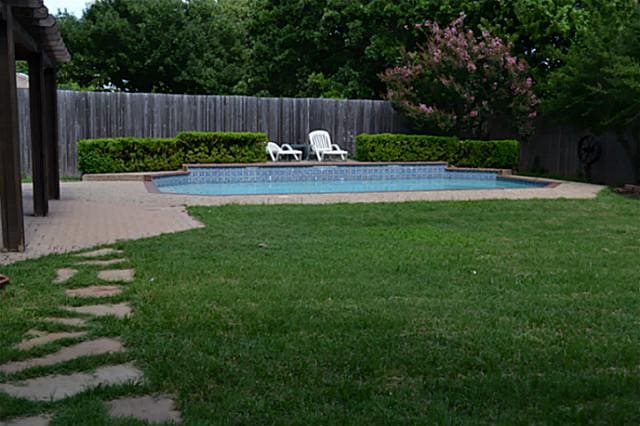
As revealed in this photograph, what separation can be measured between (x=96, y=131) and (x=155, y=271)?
11.9 m

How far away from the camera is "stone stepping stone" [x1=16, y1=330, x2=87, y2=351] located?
11.5ft

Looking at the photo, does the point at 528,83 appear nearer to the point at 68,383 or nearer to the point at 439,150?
the point at 439,150

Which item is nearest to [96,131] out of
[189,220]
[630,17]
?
[189,220]

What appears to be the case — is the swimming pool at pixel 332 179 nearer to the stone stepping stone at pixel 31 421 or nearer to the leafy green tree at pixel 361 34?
the leafy green tree at pixel 361 34

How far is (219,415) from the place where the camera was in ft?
8.75

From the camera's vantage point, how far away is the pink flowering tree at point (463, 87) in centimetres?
1752

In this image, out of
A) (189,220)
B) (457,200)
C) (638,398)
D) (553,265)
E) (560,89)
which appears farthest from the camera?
(560,89)

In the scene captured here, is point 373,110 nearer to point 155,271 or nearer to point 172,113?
point 172,113

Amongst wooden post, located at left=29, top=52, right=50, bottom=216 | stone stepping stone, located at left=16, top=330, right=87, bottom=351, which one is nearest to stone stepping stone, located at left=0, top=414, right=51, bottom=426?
stone stepping stone, located at left=16, top=330, right=87, bottom=351

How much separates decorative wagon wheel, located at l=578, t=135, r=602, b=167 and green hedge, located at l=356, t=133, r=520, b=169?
63.6 inches

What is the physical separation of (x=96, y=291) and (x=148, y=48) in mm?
22660

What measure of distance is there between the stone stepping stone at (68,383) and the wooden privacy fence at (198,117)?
13.2 metres

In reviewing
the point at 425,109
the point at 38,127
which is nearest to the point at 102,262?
the point at 38,127

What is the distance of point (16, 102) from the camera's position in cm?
633
